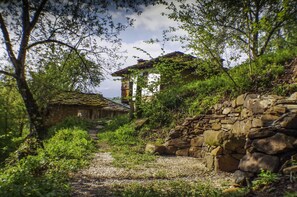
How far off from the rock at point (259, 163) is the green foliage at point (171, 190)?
748mm

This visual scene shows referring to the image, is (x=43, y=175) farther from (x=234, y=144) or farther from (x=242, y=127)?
(x=242, y=127)

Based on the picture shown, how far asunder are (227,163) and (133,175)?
243cm

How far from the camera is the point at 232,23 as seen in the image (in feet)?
42.5

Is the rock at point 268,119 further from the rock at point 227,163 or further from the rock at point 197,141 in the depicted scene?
the rock at point 197,141

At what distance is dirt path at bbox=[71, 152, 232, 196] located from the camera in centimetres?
493

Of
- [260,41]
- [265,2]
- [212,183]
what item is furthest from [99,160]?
[265,2]

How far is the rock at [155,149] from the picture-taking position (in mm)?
8883

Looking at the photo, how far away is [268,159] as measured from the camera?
458 cm

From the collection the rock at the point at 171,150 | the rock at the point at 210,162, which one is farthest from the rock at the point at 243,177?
the rock at the point at 171,150

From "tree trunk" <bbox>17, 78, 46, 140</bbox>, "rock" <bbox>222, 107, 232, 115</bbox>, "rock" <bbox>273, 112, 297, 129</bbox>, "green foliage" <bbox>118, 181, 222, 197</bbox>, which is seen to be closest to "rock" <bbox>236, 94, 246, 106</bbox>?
"rock" <bbox>222, 107, 232, 115</bbox>

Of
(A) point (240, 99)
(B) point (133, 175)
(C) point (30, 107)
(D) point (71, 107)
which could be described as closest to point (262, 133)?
(B) point (133, 175)

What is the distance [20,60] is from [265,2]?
11842 mm

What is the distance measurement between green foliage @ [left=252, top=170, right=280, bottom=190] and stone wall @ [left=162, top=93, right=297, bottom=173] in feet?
0.88

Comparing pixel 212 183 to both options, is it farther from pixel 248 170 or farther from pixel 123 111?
pixel 123 111
